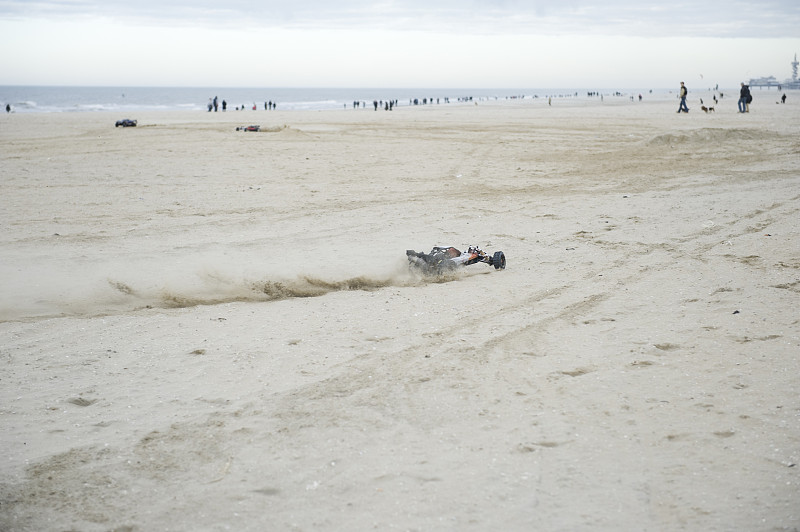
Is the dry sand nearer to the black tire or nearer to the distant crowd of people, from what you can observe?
the black tire

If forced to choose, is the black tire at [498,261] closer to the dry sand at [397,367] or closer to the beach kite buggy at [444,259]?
the beach kite buggy at [444,259]

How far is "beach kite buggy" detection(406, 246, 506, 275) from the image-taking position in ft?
25.7

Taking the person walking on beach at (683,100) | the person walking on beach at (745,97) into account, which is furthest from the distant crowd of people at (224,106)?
the person walking on beach at (745,97)

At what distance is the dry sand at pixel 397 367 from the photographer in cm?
368

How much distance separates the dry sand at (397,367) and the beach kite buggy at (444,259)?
0.18 metres

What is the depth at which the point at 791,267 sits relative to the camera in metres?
7.79

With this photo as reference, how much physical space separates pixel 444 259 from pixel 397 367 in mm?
2742

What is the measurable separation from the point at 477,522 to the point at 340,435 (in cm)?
119

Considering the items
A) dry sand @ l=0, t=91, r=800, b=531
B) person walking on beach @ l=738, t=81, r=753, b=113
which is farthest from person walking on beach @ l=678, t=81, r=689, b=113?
dry sand @ l=0, t=91, r=800, b=531

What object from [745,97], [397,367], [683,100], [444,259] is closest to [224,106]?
[683,100]

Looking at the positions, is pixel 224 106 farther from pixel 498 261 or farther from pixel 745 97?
pixel 498 261

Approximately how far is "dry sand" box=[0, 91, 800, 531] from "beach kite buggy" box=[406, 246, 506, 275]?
0.18m

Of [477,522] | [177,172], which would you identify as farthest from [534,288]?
[177,172]

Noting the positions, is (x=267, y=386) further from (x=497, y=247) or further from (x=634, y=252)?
(x=634, y=252)
